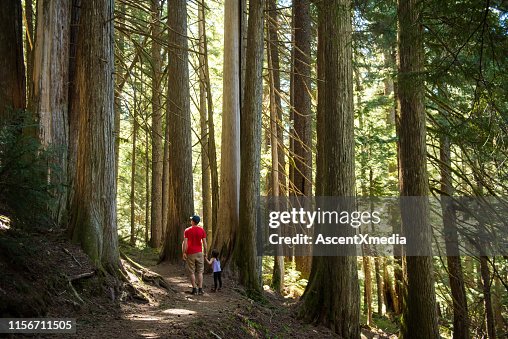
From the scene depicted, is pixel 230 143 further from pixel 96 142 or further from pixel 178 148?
pixel 96 142

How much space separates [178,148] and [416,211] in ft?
21.8

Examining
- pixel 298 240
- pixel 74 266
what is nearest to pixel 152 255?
pixel 298 240

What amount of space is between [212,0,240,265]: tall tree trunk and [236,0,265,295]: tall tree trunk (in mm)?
525

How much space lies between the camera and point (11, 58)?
8578 mm

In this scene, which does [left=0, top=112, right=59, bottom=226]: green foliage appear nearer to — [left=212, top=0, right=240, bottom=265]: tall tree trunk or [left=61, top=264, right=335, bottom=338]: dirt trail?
[left=61, top=264, right=335, bottom=338]: dirt trail

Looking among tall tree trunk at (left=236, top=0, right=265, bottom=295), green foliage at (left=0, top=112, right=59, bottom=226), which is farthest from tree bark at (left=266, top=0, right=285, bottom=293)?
green foliage at (left=0, top=112, right=59, bottom=226)

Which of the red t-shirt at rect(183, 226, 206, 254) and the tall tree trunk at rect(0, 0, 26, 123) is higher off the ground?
the tall tree trunk at rect(0, 0, 26, 123)

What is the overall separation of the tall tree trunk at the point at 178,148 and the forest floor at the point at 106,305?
281 centimetres

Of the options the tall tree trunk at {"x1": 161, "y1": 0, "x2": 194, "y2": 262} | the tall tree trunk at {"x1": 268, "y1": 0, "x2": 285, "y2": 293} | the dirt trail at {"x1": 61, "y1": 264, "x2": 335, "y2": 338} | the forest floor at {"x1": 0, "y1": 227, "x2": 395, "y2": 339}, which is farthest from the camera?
the tall tree trunk at {"x1": 268, "y1": 0, "x2": 285, "y2": 293}

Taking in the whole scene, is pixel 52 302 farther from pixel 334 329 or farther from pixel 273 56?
pixel 273 56

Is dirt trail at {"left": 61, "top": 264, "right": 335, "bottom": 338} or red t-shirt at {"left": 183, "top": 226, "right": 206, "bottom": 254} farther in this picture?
red t-shirt at {"left": 183, "top": 226, "right": 206, "bottom": 254}

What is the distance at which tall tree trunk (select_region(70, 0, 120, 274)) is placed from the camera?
25.2 feet

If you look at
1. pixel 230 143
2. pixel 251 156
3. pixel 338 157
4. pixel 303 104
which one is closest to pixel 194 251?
pixel 251 156

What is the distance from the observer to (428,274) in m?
9.24
